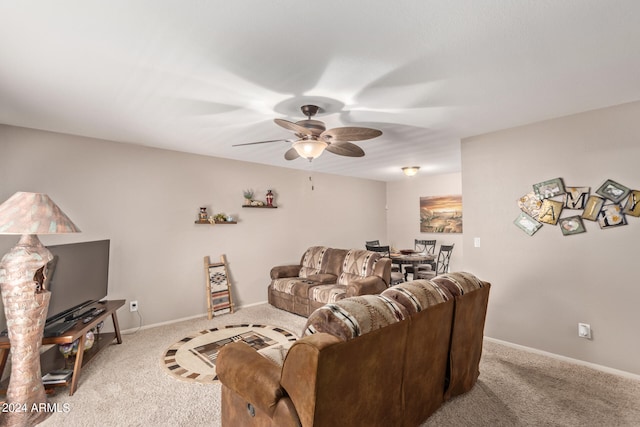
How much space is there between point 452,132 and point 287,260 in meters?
3.47

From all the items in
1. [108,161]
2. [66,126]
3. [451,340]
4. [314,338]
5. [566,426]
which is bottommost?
[566,426]

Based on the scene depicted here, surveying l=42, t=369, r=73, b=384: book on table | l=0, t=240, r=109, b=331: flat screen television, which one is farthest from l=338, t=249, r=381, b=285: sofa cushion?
l=42, t=369, r=73, b=384: book on table

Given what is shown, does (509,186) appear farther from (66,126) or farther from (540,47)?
(66,126)

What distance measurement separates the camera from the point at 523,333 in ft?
10.9

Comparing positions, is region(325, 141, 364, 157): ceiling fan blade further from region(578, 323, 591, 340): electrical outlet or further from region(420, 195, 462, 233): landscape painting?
region(420, 195, 462, 233): landscape painting

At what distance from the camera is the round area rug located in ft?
9.29

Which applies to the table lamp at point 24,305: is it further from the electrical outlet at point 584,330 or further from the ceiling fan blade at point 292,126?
the electrical outlet at point 584,330

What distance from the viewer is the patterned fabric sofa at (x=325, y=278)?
4172 millimetres

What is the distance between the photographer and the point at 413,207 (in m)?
7.25

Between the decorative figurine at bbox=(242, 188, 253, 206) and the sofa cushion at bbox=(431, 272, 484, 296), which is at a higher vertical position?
the decorative figurine at bbox=(242, 188, 253, 206)

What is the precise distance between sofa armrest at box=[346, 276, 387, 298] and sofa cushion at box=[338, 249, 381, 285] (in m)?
0.23

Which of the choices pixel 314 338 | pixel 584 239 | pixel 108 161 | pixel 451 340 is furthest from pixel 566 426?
pixel 108 161

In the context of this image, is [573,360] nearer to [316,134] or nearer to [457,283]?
[457,283]

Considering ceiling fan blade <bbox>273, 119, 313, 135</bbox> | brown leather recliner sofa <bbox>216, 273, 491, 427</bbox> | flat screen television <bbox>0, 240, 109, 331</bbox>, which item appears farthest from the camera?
flat screen television <bbox>0, 240, 109, 331</bbox>
